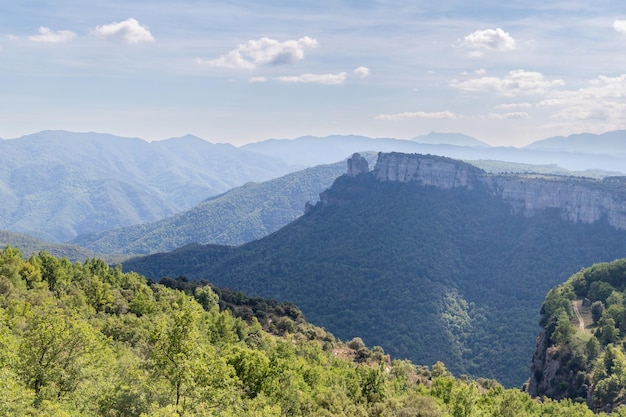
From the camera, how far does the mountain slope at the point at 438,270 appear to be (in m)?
132

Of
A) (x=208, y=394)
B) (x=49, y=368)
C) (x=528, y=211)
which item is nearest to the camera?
(x=208, y=394)

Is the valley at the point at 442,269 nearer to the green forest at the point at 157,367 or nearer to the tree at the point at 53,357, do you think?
the green forest at the point at 157,367

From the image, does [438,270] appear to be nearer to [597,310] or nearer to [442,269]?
[442,269]

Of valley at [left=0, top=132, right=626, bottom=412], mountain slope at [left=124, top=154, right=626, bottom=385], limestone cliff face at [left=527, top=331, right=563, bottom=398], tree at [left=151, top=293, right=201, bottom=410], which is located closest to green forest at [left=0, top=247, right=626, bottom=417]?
tree at [left=151, top=293, right=201, bottom=410]

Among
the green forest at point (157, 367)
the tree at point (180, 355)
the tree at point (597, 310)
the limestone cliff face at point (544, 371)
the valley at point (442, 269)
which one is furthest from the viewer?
the valley at point (442, 269)

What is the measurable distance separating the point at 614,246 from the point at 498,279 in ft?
133

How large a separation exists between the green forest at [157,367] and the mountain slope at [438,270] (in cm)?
5871

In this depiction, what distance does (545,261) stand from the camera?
165125mm

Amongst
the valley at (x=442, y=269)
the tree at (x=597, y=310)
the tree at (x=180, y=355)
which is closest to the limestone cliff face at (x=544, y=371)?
the tree at (x=597, y=310)

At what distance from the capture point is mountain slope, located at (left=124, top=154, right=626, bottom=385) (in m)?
132

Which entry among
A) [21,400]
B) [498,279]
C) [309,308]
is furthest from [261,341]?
[498,279]

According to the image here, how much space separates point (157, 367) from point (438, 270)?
151 metres

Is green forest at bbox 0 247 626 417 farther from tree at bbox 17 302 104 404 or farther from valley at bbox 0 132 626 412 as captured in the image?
valley at bbox 0 132 626 412

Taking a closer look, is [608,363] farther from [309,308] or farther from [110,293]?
[309,308]
